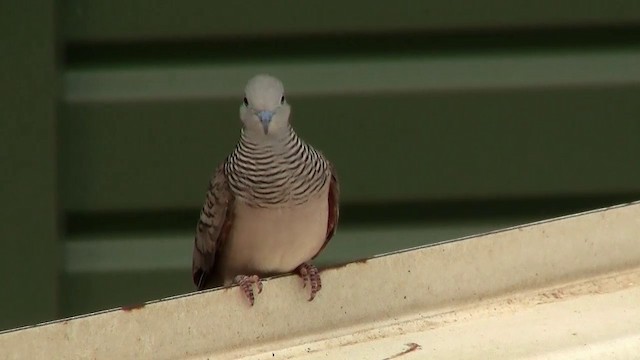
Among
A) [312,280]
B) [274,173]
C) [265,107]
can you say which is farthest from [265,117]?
[312,280]

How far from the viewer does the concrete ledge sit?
138 cm

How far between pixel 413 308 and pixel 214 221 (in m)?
0.80

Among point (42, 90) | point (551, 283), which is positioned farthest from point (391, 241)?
point (551, 283)

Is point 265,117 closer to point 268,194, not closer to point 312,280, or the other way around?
point 268,194

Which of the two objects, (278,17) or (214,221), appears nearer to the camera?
(214,221)

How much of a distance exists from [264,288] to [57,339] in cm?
33

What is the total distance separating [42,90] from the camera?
281 cm

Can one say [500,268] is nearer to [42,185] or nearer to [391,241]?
[391,241]

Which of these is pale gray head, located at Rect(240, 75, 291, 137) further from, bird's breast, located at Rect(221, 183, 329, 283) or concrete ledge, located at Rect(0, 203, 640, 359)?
concrete ledge, located at Rect(0, 203, 640, 359)

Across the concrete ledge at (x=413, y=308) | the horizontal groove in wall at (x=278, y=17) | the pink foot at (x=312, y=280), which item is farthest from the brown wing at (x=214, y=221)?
the horizontal groove in wall at (x=278, y=17)

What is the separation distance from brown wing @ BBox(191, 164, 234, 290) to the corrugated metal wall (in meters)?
0.71

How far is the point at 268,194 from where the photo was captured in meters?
2.15

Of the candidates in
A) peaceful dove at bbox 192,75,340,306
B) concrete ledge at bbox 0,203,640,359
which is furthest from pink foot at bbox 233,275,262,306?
peaceful dove at bbox 192,75,340,306

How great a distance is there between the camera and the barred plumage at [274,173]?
2143mm
